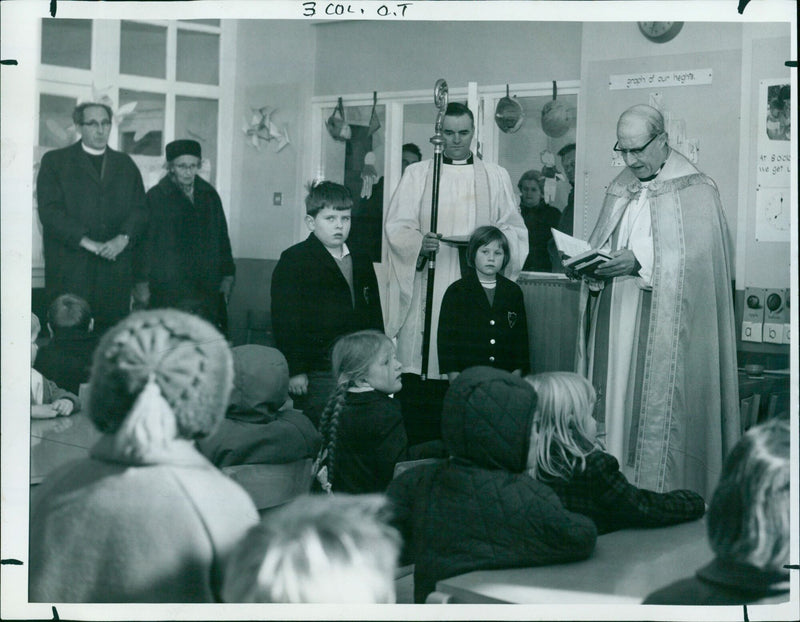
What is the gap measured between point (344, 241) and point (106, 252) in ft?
2.26

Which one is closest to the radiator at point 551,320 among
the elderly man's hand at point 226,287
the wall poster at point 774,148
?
the wall poster at point 774,148

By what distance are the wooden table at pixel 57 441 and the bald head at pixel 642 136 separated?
1.74 meters

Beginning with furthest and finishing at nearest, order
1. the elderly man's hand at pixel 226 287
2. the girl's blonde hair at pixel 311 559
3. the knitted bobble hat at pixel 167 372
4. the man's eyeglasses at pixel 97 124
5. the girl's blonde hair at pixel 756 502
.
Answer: the elderly man's hand at pixel 226 287 < the man's eyeglasses at pixel 97 124 < the girl's blonde hair at pixel 756 502 < the knitted bobble hat at pixel 167 372 < the girl's blonde hair at pixel 311 559

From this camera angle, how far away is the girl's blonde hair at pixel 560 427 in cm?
271

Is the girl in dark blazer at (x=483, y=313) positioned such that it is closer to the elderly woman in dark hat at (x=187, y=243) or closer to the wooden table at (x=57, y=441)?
the elderly woman in dark hat at (x=187, y=243)

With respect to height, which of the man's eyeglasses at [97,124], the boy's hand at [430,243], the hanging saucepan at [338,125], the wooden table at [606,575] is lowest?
the wooden table at [606,575]

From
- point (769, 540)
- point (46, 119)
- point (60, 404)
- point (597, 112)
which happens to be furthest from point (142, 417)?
point (769, 540)

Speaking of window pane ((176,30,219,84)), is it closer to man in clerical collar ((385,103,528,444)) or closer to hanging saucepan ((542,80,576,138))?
man in clerical collar ((385,103,528,444))

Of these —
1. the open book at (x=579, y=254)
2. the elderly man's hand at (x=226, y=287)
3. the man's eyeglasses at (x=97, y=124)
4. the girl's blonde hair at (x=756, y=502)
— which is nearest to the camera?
the girl's blonde hair at (x=756, y=502)

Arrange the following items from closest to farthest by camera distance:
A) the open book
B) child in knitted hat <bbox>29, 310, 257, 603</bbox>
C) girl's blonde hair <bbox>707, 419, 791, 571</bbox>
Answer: child in knitted hat <bbox>29, 310, 257, 603</bbox> → girl's blonde hair <bbox>707, 419, 791, 571</bbox> → the open book

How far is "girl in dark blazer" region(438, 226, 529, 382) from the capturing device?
115 inches

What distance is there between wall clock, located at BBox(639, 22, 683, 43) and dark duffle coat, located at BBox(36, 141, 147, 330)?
1.53 meters

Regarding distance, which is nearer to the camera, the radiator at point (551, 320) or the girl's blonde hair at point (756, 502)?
the girl's blonde hair at point (756, 502)

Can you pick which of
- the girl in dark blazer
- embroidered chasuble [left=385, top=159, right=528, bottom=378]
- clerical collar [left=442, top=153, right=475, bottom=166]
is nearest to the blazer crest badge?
the girl in dark blazer
